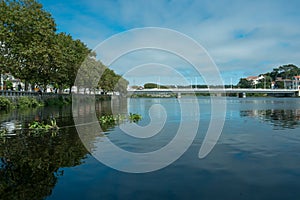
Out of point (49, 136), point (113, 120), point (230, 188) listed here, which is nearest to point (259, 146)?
point (230, 188)

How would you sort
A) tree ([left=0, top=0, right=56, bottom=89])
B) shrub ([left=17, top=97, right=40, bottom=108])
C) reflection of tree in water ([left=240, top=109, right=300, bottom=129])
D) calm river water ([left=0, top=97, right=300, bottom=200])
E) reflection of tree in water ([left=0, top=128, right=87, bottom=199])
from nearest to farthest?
calm river water ([left=0, top=97, right=300, bottom=200])
reflection of tree in water ([left=0, top=128, right=87, bottom=199])
reflection of tree in water ([left=240, top=109, right=300, bottom=129])
tree ([left=0, top=0, right=56, bottom=89])
shrub ([left=17, top=97, right=40, bottom=108])

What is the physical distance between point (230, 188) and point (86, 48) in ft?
231

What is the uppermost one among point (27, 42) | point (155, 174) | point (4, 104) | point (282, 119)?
point (27, 42)

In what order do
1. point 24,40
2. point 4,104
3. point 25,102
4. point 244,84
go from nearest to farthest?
point 4,104
point 24,40
point 25,102
point 244,84

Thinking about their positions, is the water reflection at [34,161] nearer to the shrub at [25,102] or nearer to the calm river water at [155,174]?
the calm river water at [155,174]

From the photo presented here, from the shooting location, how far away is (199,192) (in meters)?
6.93

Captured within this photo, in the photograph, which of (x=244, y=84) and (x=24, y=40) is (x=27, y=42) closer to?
(x=24, y=40)

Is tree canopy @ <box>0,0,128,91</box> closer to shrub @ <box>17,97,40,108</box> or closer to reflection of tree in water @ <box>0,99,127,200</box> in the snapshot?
shrub @ <box>17,97,40,108</box>

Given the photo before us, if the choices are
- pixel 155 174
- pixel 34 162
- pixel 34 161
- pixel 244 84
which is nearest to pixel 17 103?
pixel 34 161

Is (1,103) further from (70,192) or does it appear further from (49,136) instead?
(70,192)

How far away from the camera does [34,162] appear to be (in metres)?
9.66

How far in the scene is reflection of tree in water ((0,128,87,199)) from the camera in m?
7.10

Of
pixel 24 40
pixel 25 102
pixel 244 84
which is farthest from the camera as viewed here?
pixel 244 84

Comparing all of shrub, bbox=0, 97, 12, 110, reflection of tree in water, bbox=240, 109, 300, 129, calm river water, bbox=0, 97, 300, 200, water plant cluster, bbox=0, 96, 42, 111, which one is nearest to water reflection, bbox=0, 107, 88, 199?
calm river water, bbox=0, 97, 300, 200
